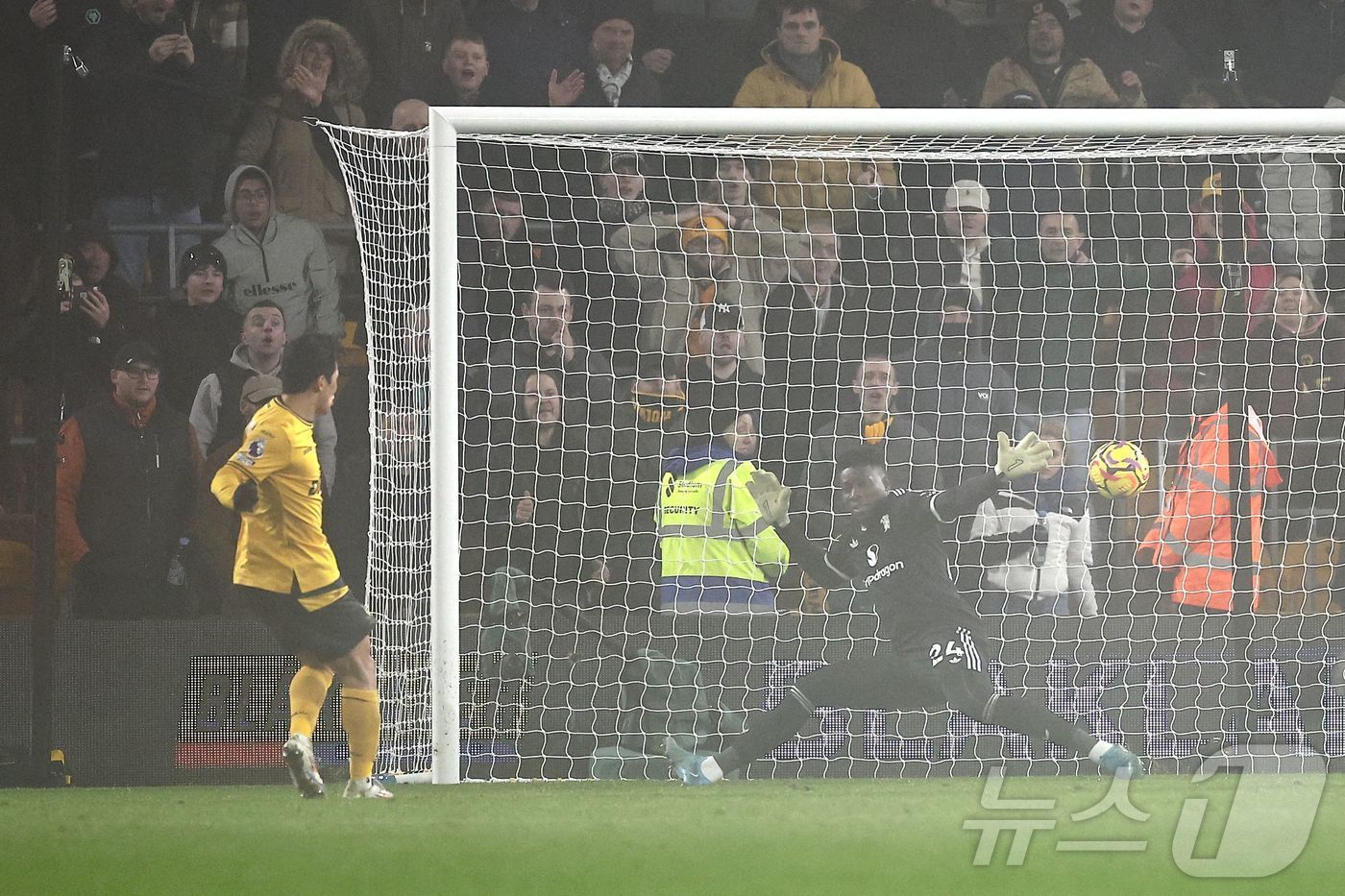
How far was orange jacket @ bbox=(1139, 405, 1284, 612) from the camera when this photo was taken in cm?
539

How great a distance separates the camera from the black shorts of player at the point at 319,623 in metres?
4.35

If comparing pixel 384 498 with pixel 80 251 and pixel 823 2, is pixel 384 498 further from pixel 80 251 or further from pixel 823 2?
pixel 823 2

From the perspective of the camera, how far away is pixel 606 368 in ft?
18.3

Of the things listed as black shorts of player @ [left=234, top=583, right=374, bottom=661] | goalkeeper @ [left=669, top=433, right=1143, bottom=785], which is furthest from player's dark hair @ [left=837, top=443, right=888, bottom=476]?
black shorts of player @ [left=234, top=583, right=374, bottom=661]

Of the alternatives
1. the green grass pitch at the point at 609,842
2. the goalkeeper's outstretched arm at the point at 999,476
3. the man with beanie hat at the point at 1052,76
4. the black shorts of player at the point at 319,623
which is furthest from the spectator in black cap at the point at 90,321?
the man with beanie hat at the point at 1052,76

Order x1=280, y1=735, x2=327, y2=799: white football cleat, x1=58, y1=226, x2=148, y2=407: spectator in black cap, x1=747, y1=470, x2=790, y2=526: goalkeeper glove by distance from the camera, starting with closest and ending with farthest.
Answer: x1=280, y1=735, x2=327, y2=799: white football cleat, x1=747, y1=470, x2=790, y2=526: goalkeeper glove, x1=58, y1=226, x2=148, y2=407: spectator in black cap

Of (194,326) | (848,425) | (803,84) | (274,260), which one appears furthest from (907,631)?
(194,326)

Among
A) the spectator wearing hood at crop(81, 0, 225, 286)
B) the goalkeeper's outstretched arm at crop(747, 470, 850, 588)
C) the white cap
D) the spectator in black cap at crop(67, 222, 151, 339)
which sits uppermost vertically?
the spectator wearing hood at crop(81, 0, 225, 286)

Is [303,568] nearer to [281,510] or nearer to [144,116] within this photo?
[281,510]

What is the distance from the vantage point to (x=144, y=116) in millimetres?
5473

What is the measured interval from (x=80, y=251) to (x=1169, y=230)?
4.61 meters

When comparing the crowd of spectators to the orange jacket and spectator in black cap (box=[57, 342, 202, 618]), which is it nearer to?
spectator in black cap (box=[57, 342, 202, 618])

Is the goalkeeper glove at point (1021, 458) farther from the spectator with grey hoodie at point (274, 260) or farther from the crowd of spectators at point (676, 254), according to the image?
the spectator with grey hoodie at point (274, 260)

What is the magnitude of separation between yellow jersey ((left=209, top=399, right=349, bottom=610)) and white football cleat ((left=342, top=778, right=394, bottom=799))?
1.92ft
